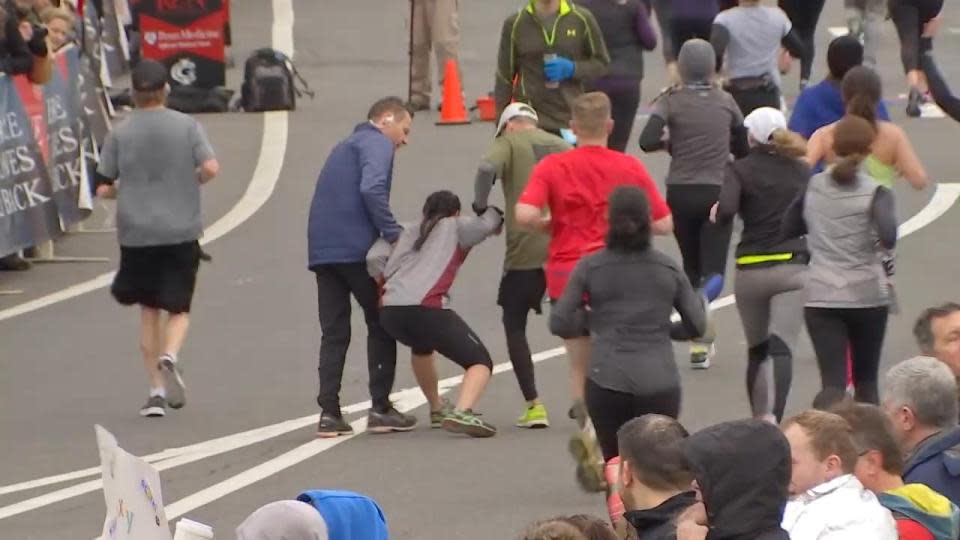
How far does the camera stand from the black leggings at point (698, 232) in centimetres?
1426

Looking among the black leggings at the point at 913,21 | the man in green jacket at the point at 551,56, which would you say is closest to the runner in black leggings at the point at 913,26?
the black leggings at the point at 913,21

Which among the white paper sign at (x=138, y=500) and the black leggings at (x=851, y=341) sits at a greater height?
the white paper sign at (x=138, y=500)

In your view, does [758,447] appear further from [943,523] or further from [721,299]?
[721,299]

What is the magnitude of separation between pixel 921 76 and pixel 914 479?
Result: 16.5m

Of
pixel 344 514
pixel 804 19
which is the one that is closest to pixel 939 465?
pixel 344 514

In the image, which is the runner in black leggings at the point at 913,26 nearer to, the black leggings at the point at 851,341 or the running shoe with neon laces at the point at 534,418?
the running shoe with neon laces at the point at 534,418

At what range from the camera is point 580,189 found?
1203 cm

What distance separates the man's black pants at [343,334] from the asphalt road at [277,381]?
0.89ft

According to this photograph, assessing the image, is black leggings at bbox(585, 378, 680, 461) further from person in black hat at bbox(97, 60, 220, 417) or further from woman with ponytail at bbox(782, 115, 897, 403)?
person in black hat at bbox(97, 60, 220, 417)

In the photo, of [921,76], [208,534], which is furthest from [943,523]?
[921,76]

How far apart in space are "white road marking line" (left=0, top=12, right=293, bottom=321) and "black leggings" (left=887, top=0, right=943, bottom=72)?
6.01 m

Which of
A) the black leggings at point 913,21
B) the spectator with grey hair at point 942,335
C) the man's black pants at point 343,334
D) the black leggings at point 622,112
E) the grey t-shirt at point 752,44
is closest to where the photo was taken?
the spectator with grey hair at point 942,335

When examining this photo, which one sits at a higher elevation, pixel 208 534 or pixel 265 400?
pixel 208 534

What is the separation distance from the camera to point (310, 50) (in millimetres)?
29016
